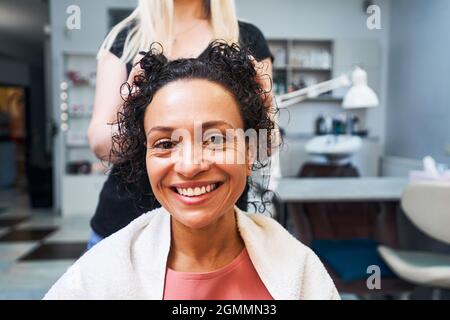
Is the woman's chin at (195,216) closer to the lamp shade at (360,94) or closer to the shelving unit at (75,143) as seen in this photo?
the lamp shade at (360,94)

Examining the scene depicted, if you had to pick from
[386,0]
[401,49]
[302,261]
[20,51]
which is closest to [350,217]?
[401,49]

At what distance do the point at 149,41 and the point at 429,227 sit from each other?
1.23m

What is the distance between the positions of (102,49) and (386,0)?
732mm

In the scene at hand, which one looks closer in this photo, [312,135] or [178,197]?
[178,197]

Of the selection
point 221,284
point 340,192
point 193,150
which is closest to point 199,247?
point 221,284

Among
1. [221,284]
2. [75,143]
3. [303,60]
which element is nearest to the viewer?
[221,284]

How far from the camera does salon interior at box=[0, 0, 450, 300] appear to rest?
1.07 metres

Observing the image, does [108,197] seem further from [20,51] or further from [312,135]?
[20,51]

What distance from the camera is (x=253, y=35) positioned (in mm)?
760

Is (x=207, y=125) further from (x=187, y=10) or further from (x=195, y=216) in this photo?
(x=187, y=10)

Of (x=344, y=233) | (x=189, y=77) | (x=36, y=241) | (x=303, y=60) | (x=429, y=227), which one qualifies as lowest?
(x=36, y=241)

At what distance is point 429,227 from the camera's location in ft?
4.44

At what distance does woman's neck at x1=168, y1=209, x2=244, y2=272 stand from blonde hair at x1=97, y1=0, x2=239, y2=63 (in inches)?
13.1

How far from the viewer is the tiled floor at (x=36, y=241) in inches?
68.5
